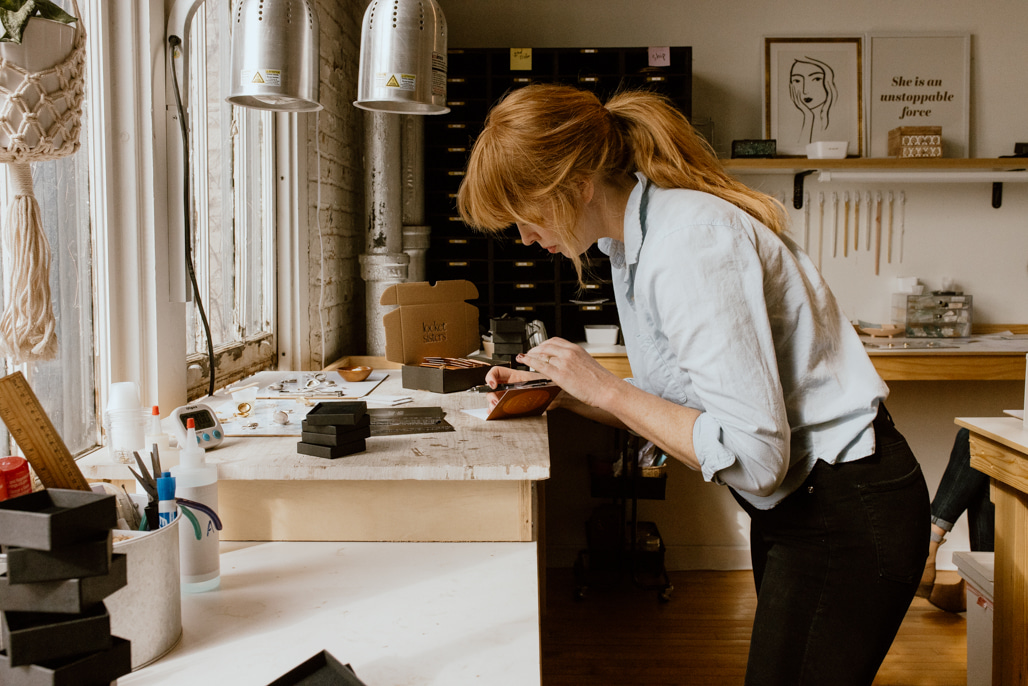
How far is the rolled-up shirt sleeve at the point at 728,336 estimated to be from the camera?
1.13m

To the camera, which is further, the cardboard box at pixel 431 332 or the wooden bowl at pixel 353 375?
the wooden bowl at pixel 353 375

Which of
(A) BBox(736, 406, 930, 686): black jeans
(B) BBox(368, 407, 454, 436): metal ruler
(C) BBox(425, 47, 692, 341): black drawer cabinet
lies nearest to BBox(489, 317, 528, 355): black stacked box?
(B) BBox(368, 407, 454, 436): metal ruler

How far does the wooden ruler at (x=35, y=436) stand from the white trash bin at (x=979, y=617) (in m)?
2.24

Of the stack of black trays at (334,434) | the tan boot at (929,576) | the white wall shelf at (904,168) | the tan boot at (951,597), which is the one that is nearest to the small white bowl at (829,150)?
the white wall shelf at (904,168)

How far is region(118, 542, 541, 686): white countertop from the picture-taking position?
962 millimetres

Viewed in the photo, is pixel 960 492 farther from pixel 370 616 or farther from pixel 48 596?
pixel 48 596

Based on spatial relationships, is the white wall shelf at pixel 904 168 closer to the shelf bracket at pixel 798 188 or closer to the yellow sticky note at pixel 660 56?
the shelf bracket at pixel 798 188

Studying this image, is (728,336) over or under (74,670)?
over

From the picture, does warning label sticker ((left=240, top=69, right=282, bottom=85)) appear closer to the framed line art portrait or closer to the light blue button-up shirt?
the light blue button-up shirt

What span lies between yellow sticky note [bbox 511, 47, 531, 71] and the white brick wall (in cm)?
76

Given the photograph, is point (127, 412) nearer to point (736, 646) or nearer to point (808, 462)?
point (808, 462)

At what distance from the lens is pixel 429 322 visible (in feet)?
8.48

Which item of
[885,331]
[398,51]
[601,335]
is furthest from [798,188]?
[398,51]

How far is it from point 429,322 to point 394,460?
3.83 feet
